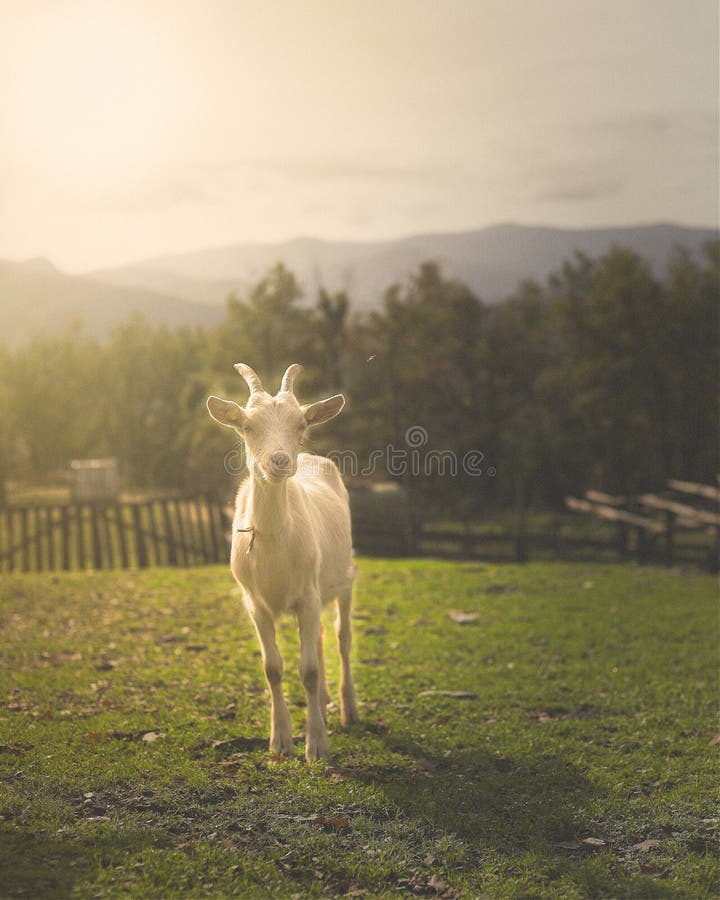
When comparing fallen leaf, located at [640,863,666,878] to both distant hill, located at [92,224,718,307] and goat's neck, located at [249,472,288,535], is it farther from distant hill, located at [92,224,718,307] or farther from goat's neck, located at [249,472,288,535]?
distant hill, located at [92,224,718,307]

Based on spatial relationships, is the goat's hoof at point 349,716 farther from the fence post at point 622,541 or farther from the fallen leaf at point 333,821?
the fence post at point 622,541

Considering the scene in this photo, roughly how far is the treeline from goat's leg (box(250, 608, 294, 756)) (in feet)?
71.9

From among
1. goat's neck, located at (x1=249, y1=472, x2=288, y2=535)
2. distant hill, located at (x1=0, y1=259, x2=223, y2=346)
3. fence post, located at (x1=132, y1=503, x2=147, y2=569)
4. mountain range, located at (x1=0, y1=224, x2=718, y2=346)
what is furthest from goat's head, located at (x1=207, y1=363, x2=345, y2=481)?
mountain range, located at (x1=0, y1=224, x2=718, y2=346)

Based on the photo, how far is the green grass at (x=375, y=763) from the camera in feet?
15.5

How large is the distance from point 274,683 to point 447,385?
36.3 m

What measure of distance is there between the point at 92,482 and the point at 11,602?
2515 cm

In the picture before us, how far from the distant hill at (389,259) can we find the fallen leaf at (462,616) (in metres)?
19.7

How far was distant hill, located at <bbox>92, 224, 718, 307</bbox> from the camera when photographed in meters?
32.9

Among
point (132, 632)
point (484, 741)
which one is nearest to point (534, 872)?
point (484, 741)

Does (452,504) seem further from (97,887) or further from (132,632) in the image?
(97,887)

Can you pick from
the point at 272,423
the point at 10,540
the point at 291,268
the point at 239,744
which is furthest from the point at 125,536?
the point at 291,268

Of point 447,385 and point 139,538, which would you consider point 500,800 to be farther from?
point 447,385

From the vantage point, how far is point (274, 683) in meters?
6.45

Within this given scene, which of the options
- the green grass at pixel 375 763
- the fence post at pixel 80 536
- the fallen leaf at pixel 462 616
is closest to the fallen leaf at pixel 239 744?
the green grass at pixel 375 763
